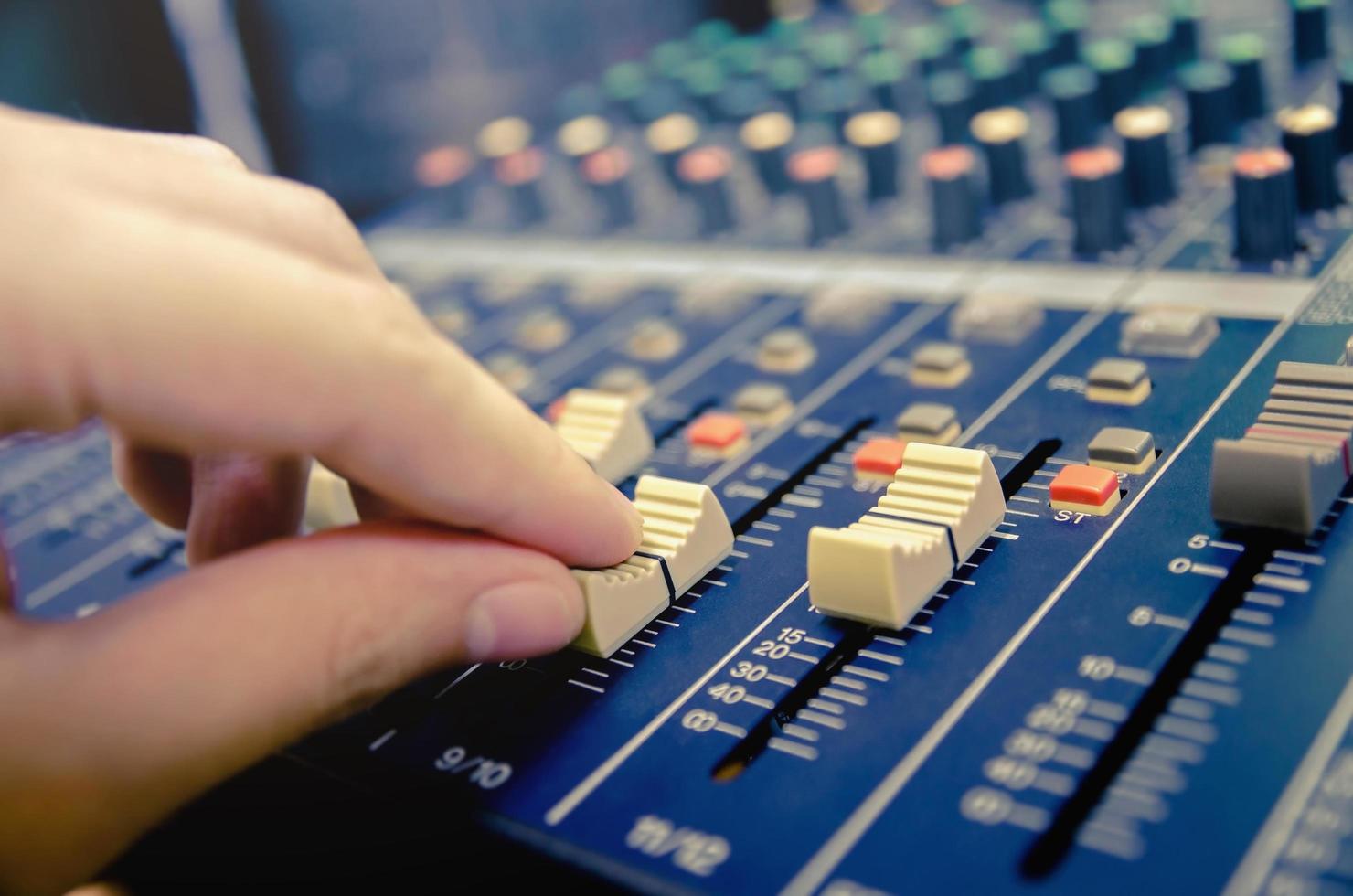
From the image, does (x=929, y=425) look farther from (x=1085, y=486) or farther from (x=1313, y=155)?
(x=1313, y=155)

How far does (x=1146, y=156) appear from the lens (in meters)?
1.54

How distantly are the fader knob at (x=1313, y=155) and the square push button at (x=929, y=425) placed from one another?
1.73 feet

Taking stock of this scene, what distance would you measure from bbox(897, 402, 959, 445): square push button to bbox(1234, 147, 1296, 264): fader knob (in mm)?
412

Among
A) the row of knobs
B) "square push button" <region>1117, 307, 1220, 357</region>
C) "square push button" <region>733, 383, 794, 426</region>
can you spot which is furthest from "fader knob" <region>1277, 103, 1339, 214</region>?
"square push button" <region>733, 383, 794, 426</region>

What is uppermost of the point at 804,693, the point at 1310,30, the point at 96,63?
the point at 96,63

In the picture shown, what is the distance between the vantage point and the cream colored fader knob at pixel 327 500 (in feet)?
4.29

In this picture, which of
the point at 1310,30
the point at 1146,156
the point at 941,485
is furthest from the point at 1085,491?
the point at 1310,30

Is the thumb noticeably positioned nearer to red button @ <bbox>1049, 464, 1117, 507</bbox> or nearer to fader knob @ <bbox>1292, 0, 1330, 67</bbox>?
red button @ <bbox>1049, 464, 1117, 507</bbox>

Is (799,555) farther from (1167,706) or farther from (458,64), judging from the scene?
(458,64)

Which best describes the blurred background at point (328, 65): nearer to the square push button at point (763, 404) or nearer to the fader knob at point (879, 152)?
the fader knob at point (879, 152)

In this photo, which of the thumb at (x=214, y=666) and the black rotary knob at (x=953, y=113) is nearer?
the thumb at (x=214, y=666)

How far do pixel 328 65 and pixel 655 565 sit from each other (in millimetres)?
1786

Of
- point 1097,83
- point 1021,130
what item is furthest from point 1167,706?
point 1097,83

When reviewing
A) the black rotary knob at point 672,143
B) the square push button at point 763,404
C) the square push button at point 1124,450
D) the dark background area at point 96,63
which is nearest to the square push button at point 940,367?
the square push button at point 763,404
